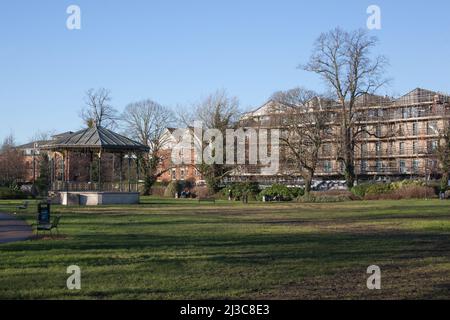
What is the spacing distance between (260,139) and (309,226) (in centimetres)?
3936

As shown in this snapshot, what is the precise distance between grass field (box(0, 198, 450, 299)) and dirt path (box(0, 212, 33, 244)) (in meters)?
1.16

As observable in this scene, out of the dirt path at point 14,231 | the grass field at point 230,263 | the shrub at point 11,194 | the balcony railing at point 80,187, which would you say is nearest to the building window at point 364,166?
the balcony railing at point 80,187

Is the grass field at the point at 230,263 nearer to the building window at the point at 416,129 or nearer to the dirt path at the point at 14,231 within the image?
the dirt path at the point at 14,231

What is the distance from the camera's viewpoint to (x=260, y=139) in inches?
2434

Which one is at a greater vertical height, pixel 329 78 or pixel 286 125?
pixel 329 78

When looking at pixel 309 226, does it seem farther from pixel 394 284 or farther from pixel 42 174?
pixel 42 174

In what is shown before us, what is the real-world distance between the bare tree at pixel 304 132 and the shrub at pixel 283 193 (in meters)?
4.24

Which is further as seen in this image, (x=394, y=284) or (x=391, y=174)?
(x=391, y=174)

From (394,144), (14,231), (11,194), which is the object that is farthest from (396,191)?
(14,231)

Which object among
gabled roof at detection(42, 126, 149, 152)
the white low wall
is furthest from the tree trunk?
the white low wall

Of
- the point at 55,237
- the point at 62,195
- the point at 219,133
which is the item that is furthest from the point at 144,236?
the point at 219,133

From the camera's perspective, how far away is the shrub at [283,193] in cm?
5281

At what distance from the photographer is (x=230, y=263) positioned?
1280 cm

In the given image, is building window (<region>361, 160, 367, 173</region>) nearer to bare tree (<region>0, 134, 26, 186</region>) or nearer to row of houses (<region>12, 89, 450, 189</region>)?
row of houses (<region>12, 89, 450, 189</region>)
